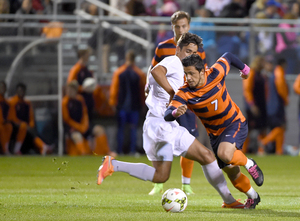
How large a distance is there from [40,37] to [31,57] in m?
0.55

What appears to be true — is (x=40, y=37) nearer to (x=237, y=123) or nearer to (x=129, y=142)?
(x=129, y=142)

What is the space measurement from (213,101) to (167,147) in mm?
689

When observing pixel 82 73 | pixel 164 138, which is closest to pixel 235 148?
pixel 164 138

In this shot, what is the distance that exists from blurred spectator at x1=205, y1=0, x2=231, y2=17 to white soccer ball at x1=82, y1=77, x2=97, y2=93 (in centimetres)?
442

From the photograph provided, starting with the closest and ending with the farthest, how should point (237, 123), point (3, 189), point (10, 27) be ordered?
point (237, 123) → point (3, 189) → point (10, 27)

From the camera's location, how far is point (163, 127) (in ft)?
20.5

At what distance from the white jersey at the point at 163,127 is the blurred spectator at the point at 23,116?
26.0ft

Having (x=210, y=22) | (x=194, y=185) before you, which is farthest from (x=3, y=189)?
(x=210, y=22)

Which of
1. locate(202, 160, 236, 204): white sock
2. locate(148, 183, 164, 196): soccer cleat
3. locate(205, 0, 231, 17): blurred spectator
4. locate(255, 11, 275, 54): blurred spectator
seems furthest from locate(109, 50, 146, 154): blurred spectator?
locate(202, 160, 236, 204): white sock

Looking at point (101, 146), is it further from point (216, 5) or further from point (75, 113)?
point (216, 5)

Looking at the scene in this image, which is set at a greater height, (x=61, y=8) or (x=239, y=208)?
(x=61, y=8)

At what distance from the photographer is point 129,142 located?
1439 centimetres

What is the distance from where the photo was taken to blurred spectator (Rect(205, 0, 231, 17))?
16.5 metres

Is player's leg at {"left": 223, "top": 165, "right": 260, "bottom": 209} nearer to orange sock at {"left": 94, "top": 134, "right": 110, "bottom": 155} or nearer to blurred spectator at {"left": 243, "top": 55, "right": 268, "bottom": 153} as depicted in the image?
orange sock at {"left": 94, "top": 134, "right": 110, "bottom": 155}
